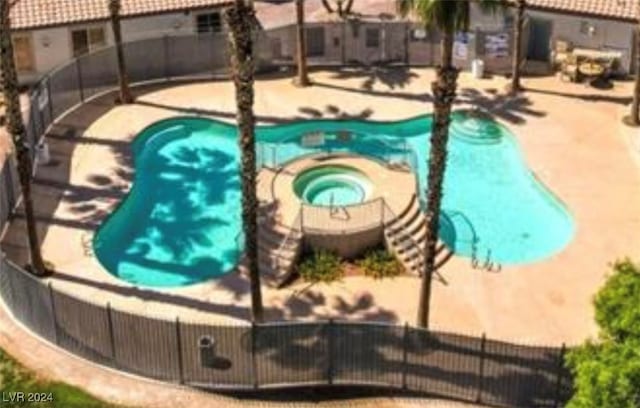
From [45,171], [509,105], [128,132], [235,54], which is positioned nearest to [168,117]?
[128,132]

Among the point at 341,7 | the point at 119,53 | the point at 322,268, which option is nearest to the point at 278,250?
the point at 322,268

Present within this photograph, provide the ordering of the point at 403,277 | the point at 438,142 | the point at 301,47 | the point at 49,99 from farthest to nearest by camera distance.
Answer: the point at 301,47 → the point at 49,99 → the point at 403,277 → the point at 438,142

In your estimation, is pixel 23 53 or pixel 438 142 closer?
pixel 438 142

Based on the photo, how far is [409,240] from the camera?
128 ft

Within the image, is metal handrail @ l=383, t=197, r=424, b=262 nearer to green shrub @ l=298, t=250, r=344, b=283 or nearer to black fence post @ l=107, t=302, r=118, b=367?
green shrub @ l=298, t=250, r=344, b=283

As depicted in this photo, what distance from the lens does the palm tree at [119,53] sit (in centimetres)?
4575

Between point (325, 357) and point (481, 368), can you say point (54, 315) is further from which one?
point (481, 368)

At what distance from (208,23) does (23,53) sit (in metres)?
8.63

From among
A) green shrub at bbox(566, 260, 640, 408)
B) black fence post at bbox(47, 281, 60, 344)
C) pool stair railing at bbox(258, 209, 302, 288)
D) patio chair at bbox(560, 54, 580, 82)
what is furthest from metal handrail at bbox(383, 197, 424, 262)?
patio chair at bbox(560, 54, 580, 82)

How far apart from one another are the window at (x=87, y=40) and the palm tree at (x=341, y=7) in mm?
10933

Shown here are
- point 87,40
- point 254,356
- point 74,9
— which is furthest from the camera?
point 87,40

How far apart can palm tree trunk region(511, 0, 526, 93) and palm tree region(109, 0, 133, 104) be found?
16936mm

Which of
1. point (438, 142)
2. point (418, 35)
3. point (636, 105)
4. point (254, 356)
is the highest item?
point (418, 35)

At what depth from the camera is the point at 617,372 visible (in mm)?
23797
